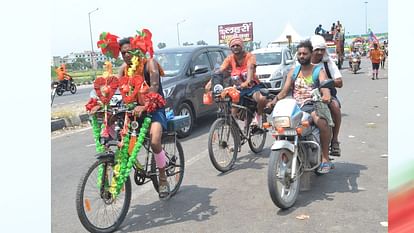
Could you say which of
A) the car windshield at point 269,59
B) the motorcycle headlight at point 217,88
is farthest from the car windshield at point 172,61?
the car windshield at point 269,59

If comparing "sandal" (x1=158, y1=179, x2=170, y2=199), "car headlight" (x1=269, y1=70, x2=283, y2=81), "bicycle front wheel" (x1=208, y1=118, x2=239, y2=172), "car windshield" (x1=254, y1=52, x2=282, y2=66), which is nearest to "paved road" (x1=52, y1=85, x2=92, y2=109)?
"car windshield" (x1=254, y1=52, x2=282, y2=66)

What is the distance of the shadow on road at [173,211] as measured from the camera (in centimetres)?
378

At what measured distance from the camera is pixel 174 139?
4.42 meters

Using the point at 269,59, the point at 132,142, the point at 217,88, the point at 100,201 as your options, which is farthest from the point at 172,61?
the point at 269,59

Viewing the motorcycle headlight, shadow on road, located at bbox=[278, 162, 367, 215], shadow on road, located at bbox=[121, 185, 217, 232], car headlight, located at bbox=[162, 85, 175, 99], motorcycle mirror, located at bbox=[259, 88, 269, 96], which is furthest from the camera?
car headlight, located at bbox=[162, 85, 175, 99]

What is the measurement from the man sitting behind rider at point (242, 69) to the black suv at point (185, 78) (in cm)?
168

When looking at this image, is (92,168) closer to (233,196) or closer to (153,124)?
(153,124)

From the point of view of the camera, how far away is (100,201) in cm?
358

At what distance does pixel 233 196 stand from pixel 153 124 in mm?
1129

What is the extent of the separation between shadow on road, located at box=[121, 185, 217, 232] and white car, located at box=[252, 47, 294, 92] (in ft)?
26.2

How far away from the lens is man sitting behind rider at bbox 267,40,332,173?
426cm

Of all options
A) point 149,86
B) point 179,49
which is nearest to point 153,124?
point 149,86

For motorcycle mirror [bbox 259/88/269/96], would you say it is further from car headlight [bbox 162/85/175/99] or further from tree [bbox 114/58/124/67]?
car headlight [bbox 162/85/175/99]

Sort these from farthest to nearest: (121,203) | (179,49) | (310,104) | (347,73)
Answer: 1. (347,73)
2. (179,49)
3. (310,104)
4. (121,203)
